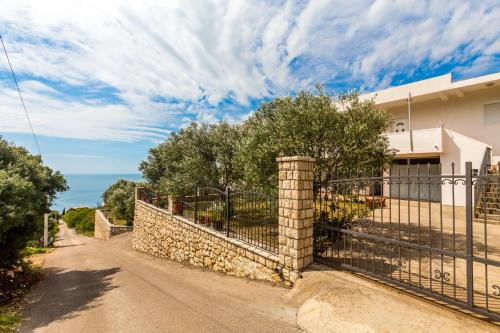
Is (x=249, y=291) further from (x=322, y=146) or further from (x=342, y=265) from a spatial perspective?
(x=322, y=146)

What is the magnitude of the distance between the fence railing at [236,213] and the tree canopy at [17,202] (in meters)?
5.30

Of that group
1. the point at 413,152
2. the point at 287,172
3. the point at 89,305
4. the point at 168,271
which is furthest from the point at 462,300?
the point at 413,152

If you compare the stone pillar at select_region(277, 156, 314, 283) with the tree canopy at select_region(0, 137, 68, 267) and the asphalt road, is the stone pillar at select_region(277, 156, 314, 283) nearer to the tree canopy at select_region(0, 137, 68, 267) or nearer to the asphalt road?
the asphalt road

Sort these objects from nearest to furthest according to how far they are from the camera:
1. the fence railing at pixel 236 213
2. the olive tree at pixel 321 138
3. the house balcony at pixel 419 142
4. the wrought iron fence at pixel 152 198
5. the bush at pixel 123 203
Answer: the fence railing at pixel 236 213, the olive tree at pixel 321 138, the wrought iron fence at pixel 152 198, the house balcony at pixel 419 142, the bush at pixel 123 203

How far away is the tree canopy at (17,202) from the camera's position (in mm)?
7586

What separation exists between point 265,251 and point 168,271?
4.52 meters

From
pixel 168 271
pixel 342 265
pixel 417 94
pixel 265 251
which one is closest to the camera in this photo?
pixel 342 265

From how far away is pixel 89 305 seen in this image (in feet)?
21.0

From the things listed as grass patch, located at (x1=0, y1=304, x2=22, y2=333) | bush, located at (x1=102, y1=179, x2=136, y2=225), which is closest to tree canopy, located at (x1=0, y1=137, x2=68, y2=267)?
grass patch, located at (x1=0, y1=304, x2=22, y2=333)

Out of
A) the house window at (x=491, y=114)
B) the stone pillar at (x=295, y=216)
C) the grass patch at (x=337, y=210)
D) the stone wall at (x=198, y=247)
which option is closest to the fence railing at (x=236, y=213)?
the stone wall at (x=198, y=247)

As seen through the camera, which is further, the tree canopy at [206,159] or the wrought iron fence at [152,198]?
the tree canopy at [206,159]

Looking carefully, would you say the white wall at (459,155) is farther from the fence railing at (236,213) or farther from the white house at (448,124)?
the fence railing at (236,213)

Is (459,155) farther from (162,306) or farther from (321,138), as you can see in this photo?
(162,306)

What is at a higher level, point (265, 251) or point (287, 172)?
point (287, 172)
